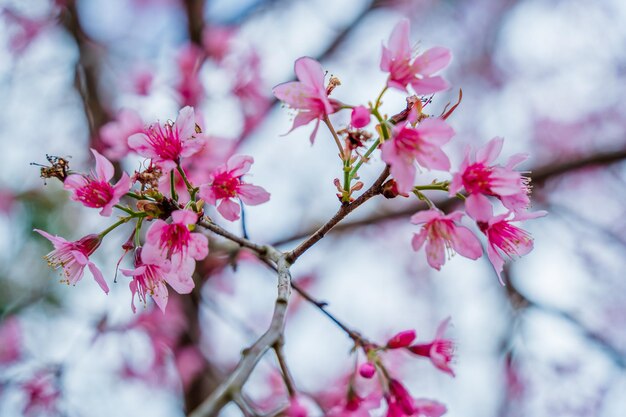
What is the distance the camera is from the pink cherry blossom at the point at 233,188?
139cm

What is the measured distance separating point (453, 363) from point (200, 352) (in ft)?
6.46

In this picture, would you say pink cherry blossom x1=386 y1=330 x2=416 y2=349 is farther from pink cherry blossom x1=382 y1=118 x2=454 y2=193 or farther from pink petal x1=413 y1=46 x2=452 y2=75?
pink petal x1=413 y1=46 x2=452 y2=75

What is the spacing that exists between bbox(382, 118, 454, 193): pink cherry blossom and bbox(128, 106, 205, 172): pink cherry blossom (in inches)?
18.8

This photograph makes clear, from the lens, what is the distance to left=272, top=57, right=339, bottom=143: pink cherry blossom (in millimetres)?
1253

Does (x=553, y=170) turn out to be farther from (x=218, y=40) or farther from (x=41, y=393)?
(x=41, y=393)

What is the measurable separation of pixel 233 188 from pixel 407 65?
517mm

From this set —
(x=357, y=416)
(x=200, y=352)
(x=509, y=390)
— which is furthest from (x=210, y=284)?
(x=357, y=416)

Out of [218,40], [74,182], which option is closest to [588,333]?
[74,182]

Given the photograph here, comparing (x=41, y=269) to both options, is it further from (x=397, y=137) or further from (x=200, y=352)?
(x=397, y=137)

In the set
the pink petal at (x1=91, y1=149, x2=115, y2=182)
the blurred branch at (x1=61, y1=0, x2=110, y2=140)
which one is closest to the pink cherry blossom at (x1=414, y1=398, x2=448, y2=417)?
the pink petal at (x1=91, y1=149, x2=115, y2=182)

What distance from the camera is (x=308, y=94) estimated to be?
50.1 inches

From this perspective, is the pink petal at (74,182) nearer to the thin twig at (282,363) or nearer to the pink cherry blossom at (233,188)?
the pink cherry blossom at (233,188)

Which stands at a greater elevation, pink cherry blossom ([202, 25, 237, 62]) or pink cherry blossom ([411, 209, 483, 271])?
pink cherry blossom ([411, 209, 483, 271])

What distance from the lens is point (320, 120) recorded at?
4.25ft
